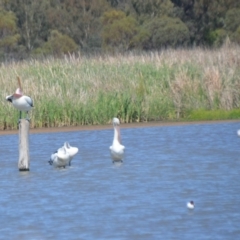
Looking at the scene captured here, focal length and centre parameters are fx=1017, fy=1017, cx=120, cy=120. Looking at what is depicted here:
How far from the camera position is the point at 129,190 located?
40.7 feet

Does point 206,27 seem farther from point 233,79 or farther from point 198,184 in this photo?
point 198,184

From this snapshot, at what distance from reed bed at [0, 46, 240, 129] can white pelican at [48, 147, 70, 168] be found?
6168mm

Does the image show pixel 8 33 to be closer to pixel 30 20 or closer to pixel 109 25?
pixel 30 20

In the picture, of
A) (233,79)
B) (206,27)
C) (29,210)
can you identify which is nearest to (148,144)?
(233,79)

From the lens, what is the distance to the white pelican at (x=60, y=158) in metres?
14.4

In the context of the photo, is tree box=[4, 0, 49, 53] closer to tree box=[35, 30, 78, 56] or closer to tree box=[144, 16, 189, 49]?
tree box=[35, 30, 78, 56]

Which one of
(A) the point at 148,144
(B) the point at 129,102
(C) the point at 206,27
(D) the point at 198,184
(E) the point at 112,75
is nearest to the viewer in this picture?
(D) the point at 198,184

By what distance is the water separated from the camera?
9.95 metres

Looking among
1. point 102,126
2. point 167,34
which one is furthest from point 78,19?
point 102,126

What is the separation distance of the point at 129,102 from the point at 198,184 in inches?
341

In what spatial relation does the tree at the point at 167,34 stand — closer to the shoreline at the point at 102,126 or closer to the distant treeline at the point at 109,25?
the distant treeline at the point at 109,25

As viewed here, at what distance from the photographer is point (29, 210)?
11.2 metres

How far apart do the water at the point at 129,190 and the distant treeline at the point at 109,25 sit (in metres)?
23.4

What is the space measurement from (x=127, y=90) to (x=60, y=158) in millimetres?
7736
